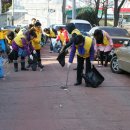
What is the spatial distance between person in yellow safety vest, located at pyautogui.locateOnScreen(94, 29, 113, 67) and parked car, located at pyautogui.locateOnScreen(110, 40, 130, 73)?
1.74 m

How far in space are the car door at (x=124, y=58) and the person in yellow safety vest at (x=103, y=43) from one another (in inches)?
88.4

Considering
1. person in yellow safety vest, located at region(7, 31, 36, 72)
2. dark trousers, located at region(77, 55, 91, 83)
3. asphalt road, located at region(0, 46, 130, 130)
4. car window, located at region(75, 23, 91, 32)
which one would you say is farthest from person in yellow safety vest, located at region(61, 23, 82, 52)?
car window, located at region(75, 23, 91, 32)

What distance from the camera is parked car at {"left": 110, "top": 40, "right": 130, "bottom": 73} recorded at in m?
14.6

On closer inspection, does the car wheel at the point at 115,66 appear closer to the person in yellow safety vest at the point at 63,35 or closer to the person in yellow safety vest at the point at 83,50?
the person in yellow safety vest at the point at 83,50

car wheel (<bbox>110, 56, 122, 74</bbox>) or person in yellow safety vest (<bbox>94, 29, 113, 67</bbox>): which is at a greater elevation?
person in yellow safety vest (<bbox>94, 29, 113, 67</bbox>)

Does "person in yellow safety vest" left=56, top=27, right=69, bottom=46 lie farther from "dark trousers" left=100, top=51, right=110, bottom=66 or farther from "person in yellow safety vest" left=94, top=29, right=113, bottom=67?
"person in yellow safety vest" left=94, top=29, right=113, bottom=67

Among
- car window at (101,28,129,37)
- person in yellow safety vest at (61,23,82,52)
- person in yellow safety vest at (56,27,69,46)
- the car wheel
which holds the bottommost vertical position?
the car wheel

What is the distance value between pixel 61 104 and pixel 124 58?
17.6 ft

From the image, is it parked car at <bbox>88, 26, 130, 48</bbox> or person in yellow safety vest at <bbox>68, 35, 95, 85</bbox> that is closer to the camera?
person in yellow safety vest at <bbox>68, 35, 95, 85</bbox>

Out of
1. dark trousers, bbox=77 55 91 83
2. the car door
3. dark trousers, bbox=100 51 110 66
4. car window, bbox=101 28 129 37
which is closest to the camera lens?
dark trousers, bbox=77 55 91 83

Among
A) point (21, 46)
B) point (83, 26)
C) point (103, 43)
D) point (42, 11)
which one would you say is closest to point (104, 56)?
point (103, 43)

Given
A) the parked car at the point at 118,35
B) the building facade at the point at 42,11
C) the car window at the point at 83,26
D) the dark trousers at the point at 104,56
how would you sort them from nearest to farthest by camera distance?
the dark trousers at the point at 104,56 < the parked car at the point at 118,35 < the car window at the point at 83,26 < the building facade at the point at 42,11

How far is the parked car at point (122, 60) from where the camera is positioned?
14.6 metres

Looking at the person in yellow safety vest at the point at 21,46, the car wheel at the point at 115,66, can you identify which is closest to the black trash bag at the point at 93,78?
the car wheel at the point at 115,66
